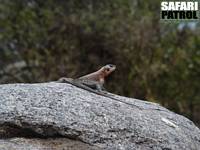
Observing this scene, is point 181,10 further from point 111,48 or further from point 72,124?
point 72,124

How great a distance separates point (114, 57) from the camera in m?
15.6

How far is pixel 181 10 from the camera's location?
40.8 feet

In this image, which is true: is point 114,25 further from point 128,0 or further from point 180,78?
point 180,78

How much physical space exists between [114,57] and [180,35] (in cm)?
179

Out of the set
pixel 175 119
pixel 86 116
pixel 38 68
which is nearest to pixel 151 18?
pixel 38 68

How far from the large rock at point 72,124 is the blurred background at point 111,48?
350 inches

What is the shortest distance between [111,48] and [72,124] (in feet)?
32.3

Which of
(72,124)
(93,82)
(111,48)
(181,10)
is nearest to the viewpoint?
(72,124)

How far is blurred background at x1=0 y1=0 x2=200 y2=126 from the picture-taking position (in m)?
15.4

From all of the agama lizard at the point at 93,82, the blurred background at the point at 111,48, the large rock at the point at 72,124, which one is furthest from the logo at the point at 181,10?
the large rock at the point at 72,124

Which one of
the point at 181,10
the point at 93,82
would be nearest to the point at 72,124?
the point at 93,82

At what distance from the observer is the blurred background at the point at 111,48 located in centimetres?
1540

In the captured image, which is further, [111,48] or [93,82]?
[111,48]

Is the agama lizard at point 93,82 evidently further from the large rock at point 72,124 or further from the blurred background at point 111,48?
the blurred background at point 111,48
